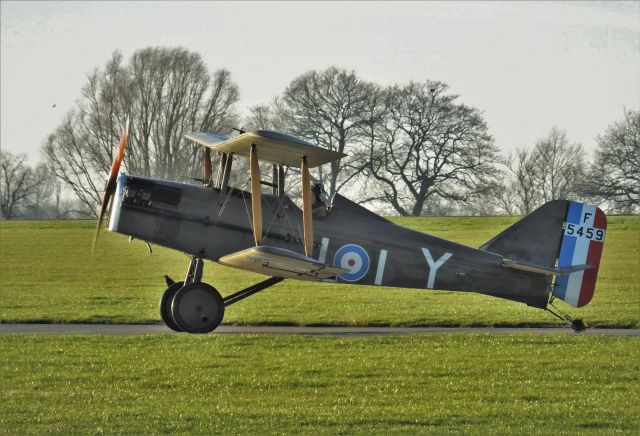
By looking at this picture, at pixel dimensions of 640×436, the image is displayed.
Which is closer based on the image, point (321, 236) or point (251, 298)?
point (321, 236)

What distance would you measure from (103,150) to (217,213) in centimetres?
3919

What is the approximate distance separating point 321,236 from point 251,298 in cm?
1196

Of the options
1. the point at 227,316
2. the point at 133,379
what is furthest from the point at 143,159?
the point at 133,379

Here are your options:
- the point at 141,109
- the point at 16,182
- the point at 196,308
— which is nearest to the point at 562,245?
the point at 196,308

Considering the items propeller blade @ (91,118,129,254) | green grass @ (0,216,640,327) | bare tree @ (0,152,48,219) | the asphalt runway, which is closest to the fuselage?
propeller blade @ (91,118,129,254)

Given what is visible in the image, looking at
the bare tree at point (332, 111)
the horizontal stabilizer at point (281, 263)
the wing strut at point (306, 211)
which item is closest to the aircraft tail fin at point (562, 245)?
the wing strut at point (306, 211)

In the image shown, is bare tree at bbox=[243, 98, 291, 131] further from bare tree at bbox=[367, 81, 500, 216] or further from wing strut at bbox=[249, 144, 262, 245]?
wing strut at bbox=[249, 144, 262, 245]

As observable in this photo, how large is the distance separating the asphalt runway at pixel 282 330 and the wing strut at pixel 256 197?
173 inches

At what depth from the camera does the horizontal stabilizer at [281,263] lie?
15266 millimetres

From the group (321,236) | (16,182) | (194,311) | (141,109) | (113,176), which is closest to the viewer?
(194,311)

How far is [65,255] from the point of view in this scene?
43938 millimetres

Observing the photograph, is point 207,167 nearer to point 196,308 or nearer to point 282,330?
point 196,308

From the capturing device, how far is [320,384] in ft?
47.3

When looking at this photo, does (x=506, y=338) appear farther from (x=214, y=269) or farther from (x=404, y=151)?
(x=404, y=151)
